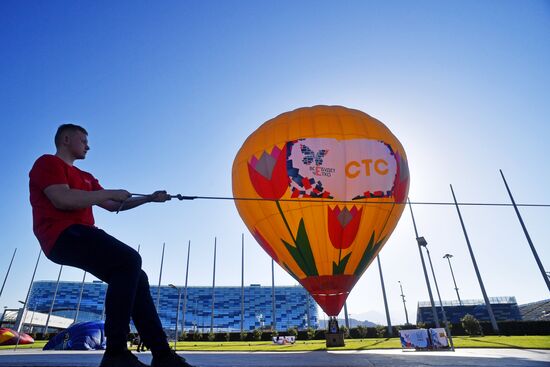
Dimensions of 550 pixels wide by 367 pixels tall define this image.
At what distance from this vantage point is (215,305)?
12012cm

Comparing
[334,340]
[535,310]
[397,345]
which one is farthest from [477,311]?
[334,340]

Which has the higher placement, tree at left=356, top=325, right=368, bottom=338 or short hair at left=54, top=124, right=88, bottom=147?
short hair at left=54, top=124, right=88, bottom=147

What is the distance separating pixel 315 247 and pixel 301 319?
116 m

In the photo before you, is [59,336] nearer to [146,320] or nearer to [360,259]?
[360,259]

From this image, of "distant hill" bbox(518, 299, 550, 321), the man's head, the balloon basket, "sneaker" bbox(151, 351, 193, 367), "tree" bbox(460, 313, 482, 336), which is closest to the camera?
"sneaker" bbox(151, 351, 193, 367)

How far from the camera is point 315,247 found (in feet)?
36.0

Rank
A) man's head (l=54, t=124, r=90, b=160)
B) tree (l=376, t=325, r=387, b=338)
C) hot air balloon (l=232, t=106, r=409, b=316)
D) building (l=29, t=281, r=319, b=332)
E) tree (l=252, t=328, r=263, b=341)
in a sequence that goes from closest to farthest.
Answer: man's head (l=54, t=124, r=90, b=160), hot air balloon (l=232, t=106, r=409, b=316), tree (l=376, t=325, r=387, b=338), tree (l=252, t=328, r=263, b=341), building (l=29, t=281, r=319, b=332)

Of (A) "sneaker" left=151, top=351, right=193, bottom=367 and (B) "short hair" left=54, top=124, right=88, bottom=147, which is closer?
(A) "sneaker" left=151, top=351, right=193, bottom=367

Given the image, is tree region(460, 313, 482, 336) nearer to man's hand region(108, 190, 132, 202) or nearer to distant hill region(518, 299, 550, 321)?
man's hand region(108, 190, 132, 202)

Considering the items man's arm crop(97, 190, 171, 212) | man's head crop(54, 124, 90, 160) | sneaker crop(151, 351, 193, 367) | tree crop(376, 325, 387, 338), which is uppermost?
man's head crop(54, 124, 90, 160)

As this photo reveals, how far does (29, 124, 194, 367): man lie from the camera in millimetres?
2154

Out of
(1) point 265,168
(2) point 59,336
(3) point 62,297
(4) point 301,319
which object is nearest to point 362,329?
(2) point 59,336

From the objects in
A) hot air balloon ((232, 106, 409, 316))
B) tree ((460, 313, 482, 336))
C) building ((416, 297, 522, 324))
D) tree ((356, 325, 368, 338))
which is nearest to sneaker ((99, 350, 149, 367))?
hot air balloon ((232, 106, 409, 316))

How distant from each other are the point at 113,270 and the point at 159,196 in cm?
88
